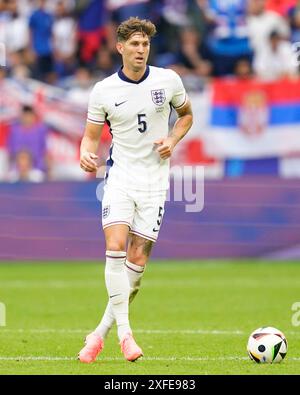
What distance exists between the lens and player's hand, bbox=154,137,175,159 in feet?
30.1

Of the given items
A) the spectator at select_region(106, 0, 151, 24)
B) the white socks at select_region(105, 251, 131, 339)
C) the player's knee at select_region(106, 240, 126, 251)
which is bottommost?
the white socks at select_region(105, 251, 131, 339)

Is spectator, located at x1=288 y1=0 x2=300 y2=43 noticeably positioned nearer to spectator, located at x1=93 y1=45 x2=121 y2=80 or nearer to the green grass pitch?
spectator, located at x1=93 y1=45 x2=121 y2=80

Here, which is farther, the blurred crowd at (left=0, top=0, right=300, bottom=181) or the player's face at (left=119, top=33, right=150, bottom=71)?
the blurred crowd at (left=0, top=0, right=300, bottom=181)

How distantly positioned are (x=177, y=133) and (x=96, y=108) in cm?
74

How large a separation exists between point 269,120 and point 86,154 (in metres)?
10.1

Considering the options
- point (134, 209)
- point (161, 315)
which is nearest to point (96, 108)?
point (134, 209)

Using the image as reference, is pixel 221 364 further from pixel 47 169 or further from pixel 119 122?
pixel 47 169

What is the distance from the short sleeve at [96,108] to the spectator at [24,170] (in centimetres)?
973

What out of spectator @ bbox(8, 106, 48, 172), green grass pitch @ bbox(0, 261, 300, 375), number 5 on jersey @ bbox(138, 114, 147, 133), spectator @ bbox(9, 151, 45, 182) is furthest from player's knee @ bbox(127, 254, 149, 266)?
spectator @ bbox(8, 106, 48, 172)

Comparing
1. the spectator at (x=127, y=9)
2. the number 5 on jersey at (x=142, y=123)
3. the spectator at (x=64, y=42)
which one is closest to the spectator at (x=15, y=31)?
the spectator at (x=64, y=42)

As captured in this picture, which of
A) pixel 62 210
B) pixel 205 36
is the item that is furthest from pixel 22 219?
pixel 205 36

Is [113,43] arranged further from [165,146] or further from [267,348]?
[267,348]

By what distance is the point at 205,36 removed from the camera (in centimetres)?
2092

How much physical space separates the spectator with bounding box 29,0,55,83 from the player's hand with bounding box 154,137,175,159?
12.5m
